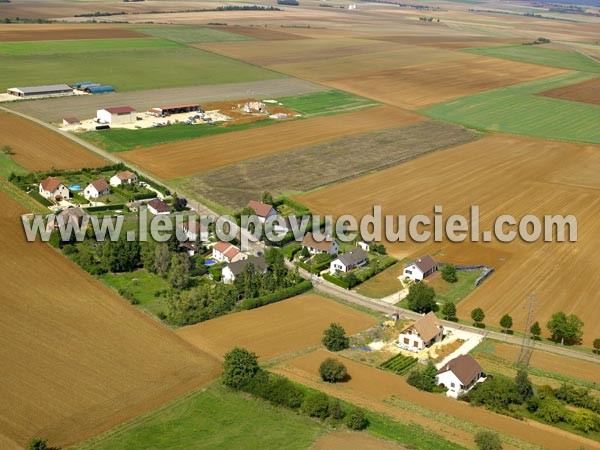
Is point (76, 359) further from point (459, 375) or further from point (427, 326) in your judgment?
point (427, 326)

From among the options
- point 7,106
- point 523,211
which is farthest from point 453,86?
point 7,106

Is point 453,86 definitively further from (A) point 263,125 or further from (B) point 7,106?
(B) point 7,106

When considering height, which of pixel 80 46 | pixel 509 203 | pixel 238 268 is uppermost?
pixel 80 46

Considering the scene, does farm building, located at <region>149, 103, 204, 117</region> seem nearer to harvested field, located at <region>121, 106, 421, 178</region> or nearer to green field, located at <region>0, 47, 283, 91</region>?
harvested field, located at <region>121, 106, 421, 178</region>

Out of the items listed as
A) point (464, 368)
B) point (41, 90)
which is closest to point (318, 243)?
point (464, 368)

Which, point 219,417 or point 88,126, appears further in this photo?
point 88,126

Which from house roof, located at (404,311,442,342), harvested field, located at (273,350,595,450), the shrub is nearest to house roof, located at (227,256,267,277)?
the shrub
